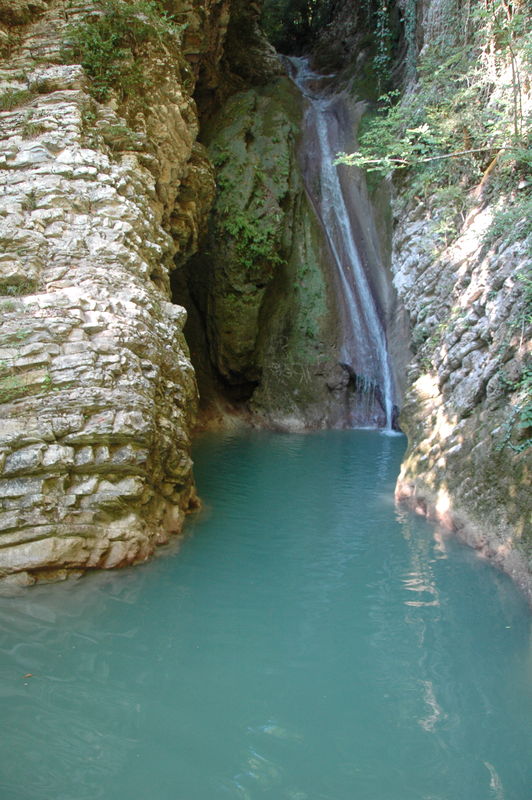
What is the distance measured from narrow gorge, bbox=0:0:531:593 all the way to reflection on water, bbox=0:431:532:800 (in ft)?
2.19

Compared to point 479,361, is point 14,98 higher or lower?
higher

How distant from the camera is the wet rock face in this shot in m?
5.24

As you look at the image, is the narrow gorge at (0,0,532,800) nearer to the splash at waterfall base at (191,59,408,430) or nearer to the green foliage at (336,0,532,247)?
the green foliage at (336,0,532,247)

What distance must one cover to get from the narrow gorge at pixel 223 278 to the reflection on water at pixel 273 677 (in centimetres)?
67

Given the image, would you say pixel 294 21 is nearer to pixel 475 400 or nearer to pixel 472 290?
pixel 472 290

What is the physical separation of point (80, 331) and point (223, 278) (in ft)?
30.1

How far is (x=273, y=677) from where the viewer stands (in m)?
3.73

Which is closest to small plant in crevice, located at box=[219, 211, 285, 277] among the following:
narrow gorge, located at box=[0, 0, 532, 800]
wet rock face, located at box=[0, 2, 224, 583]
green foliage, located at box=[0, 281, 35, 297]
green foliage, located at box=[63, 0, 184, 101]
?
narrow gorge, located at box=[0, 0, 532, 800]

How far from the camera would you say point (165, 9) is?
34.8 feet

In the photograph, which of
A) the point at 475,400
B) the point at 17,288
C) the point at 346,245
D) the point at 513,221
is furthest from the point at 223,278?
the point at 475,400

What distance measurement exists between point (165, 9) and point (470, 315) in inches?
336

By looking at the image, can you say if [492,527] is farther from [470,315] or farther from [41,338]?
[41,338]

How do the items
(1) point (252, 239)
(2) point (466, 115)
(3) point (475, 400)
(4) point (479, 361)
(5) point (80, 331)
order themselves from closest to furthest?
(5) point (80, 331) → (3) point (475, 400) → (4) point (479, 361) → (2) point (466, 115) → (1) point (252, 239)

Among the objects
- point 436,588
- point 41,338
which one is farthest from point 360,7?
point 436,588
